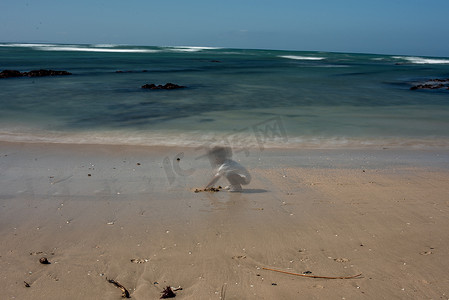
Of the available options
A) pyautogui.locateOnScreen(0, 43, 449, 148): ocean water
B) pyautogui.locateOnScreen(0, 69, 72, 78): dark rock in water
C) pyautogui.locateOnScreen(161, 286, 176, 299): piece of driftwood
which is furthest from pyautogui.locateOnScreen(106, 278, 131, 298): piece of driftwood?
pyautogui.locateOnScreen(0, 69, 72, 78): dark rock in water

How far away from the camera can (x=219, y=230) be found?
4191mm

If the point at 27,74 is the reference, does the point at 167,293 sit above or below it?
below

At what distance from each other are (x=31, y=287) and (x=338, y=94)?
1783 centimetres

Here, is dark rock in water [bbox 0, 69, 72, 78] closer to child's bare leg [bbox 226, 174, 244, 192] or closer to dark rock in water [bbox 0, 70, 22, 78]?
dark rock in water [bbox 0, 70, 22, 78]

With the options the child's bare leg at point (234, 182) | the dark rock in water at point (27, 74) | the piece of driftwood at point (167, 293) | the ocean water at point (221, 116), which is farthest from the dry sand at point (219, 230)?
the dark rock in water at point (27, 74)

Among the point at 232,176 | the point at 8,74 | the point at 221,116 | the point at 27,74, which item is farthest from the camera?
the point at 27,74

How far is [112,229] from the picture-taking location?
13.7 feet

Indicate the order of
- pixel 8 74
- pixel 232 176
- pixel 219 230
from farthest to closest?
pixel 8 74 → pixel 232 176 → pixel 219 230

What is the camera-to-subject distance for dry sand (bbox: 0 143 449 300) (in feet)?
10.5

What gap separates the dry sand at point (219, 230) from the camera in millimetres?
3207

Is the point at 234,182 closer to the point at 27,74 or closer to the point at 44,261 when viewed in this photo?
the point at 44,261

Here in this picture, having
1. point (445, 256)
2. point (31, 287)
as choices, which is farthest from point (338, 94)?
point (31, 287)

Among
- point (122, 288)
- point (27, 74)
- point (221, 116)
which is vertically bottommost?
point (122, 288)

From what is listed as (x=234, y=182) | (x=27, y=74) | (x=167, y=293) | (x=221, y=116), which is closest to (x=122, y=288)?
(x=167, y=293)
